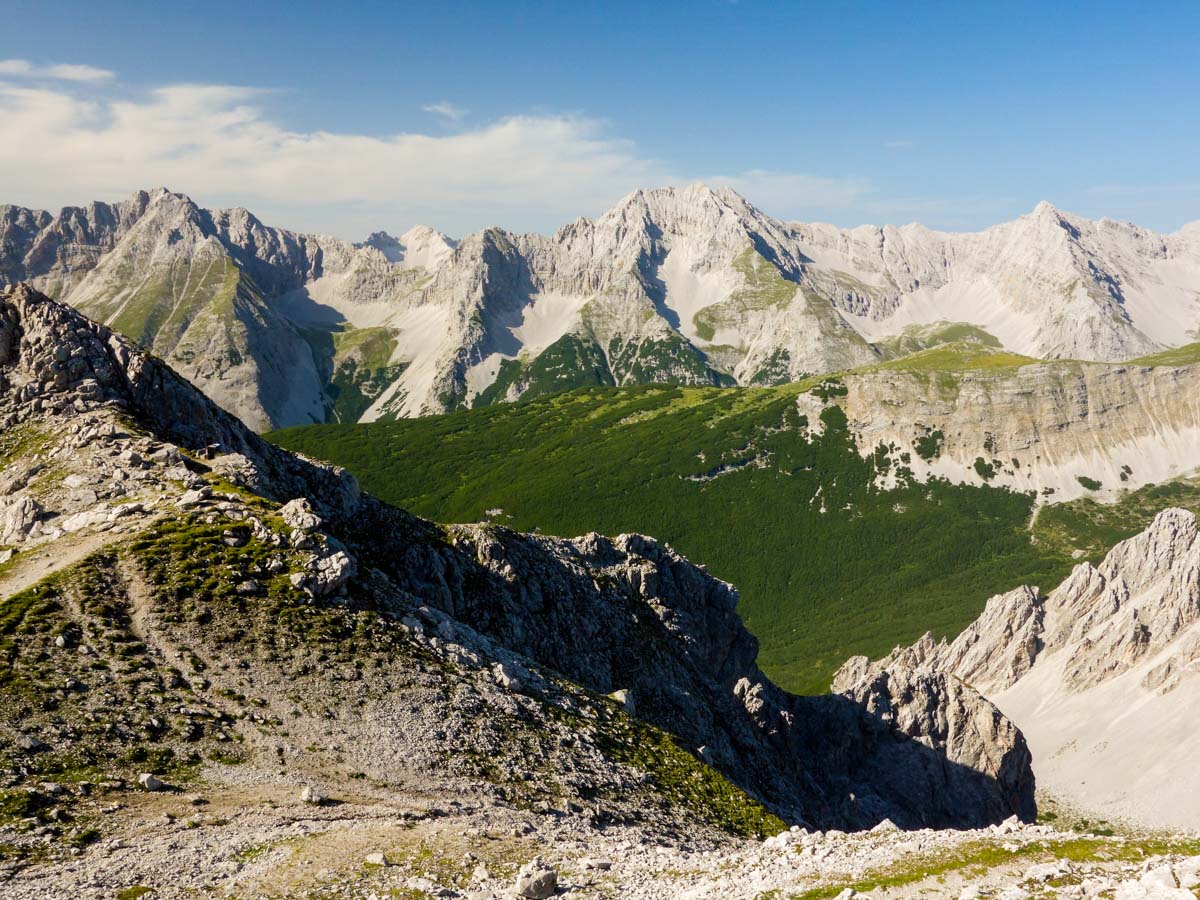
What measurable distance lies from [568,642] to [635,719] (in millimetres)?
18888

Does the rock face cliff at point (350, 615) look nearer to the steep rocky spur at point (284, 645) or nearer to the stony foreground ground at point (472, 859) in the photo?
the steep rocky spur at point (284, 645)

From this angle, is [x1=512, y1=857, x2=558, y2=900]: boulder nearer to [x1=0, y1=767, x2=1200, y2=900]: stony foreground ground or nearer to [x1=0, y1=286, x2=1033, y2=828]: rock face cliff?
[x1=0, y1=767, x2=1200, y2=900]: stony foreground ground

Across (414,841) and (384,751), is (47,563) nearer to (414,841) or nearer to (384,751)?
(384,751)

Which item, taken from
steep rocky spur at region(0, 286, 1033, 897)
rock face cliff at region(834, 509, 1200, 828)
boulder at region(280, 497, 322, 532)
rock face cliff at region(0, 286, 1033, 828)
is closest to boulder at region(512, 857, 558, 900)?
steep rocky spur at region(0, 286, 1033, 897)

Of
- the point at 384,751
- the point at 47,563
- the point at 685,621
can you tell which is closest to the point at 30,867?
the point at 384,751

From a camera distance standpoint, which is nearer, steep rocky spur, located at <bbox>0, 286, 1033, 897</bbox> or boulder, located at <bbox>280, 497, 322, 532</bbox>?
steep rocky spur, located at <bbox>0, 286, 1033, 897</bbox>

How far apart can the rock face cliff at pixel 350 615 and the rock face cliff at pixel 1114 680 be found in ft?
135

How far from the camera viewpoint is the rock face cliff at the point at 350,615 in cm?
4866

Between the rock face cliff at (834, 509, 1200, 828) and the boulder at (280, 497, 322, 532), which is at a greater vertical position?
the boulder at (280, 497, 322, 532)

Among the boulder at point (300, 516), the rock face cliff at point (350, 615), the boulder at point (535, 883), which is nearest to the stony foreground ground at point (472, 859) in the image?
the boulder at point (535, 883)

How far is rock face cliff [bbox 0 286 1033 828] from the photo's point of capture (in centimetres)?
4866

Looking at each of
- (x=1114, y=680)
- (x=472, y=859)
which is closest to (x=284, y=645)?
(x=472, y=859)

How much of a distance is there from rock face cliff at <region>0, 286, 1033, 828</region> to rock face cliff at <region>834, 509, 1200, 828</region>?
4103cm

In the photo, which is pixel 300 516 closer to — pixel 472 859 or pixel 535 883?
pixel 472 859
